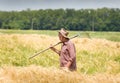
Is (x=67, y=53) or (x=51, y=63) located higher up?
(x=67, y=53)

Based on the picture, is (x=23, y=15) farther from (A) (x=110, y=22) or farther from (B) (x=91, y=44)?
(B) (x=91, y=44)

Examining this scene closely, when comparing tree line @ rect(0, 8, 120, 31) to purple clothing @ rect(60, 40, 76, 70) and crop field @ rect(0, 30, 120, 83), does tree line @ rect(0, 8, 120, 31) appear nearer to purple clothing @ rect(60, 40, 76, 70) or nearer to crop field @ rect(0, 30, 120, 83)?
crop field @ rect(0, 30, 120, 83)

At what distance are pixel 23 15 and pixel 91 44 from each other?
80769 millimetres

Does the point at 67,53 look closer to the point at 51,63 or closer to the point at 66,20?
the point at 51,63

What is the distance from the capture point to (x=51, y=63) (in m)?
20.4

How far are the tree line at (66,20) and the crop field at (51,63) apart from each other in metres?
58.6

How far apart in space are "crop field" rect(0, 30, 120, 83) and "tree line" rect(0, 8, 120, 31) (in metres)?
58.6

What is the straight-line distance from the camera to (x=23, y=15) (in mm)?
108938

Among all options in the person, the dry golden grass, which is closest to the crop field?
the dry golden grass

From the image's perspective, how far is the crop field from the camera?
411 inches

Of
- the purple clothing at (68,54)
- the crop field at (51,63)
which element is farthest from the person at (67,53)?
the crop field at (51,63)

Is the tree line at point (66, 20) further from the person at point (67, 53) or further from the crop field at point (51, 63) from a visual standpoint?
the person at point (67, 53)

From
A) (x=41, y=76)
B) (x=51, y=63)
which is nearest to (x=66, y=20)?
(x=51, y=63)

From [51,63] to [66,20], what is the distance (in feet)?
236
